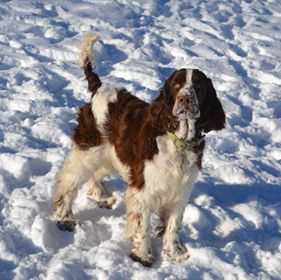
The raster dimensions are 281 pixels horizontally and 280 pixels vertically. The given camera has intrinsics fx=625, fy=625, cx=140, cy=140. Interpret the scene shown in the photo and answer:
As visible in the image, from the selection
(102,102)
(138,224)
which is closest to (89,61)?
(102,102)

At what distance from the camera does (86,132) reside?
5.28 metres

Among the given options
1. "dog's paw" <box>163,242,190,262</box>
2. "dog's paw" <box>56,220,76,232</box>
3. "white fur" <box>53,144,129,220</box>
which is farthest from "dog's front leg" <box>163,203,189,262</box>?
"dog's paw" <box>56,220,76,232</box>

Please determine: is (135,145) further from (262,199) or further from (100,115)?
(262,199)

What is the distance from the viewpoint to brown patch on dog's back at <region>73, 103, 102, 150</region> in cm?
523

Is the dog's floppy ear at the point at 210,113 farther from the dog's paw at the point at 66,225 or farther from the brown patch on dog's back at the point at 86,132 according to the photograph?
the dog's paw at the point at 66,225

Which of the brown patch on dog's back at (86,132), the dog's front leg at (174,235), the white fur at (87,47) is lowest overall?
the dog's front leg at (174,235)

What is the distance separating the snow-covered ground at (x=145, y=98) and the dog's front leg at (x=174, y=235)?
0.11m

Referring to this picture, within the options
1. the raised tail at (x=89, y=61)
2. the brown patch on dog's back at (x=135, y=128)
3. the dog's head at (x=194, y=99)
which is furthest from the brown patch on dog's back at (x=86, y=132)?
A: the dog's head at (x=194, y=99)

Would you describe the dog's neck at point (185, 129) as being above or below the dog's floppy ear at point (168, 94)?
below

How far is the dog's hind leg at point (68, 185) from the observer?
5.20 meters

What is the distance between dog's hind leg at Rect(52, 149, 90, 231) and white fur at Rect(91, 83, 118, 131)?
1.20ft

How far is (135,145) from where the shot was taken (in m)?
4.84

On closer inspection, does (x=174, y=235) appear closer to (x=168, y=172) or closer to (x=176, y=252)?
(x=176, y=252)

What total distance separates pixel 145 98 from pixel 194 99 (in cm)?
364
